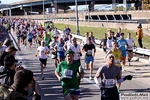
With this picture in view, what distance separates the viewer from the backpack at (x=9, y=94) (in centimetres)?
462

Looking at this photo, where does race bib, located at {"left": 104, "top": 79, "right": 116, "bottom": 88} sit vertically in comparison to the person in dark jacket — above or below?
below

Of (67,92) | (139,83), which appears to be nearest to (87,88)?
(139,83)

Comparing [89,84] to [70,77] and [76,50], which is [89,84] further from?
[70,77]

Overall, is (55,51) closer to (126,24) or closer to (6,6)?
(126,24)

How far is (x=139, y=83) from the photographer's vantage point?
14531 mm

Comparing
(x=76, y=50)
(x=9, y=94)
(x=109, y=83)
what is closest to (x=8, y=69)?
(x=9, y=94)

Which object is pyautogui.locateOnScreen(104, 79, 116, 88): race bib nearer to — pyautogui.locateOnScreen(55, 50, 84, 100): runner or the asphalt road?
pyautogui.locateOnScreen(55, 50, 84, 100): runner

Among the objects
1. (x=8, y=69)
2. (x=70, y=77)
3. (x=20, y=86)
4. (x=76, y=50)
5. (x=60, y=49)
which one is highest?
(x=20, y=86)

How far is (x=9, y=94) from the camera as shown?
4668 mm

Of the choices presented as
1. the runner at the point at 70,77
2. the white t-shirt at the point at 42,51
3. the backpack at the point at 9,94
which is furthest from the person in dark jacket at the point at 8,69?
the white t-shirt at the point at 42,51

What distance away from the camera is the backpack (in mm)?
4625

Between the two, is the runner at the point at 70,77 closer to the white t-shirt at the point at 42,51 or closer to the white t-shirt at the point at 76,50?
the white t-shirt at the point at 76,50

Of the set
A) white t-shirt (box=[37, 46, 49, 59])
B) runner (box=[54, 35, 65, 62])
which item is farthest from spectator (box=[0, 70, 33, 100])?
runner (box=[54, 35, 65, 62])

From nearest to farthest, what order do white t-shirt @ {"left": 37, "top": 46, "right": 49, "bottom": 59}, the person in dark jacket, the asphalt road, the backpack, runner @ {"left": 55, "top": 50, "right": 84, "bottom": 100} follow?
the backpack → the person in dark jacket → runner @ {"left": 55, "top": 50, "right": 84, "bottom": 100} → the asphalt road → white t-shirt @ {"left": 37, "top": 46, "right": 49, "bottom": 59}
